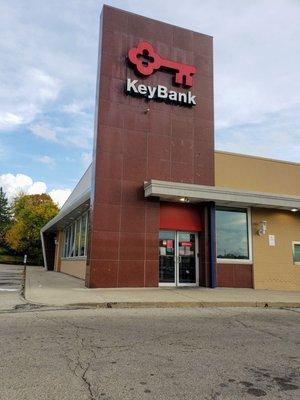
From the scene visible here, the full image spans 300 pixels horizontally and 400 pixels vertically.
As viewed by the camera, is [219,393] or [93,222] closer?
[219,393]

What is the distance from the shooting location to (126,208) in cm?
1533

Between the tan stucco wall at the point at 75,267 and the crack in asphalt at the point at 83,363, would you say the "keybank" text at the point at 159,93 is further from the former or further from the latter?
the crack in asphalt at the point at 83,363

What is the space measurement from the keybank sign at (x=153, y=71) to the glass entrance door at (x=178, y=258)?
5.82m

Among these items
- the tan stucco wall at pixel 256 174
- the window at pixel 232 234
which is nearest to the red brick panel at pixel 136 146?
the tan stucco wall at pixel 256 174

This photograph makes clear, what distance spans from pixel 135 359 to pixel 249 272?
11.9 meters

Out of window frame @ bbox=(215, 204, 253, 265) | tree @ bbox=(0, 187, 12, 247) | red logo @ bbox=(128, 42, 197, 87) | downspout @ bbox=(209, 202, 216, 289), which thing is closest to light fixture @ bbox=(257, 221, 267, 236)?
window frame @ bbox=(215, 204, 253, 265)

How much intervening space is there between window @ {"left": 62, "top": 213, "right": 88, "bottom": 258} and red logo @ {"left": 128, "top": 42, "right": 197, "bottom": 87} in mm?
8090

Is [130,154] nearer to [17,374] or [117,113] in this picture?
[117,113]

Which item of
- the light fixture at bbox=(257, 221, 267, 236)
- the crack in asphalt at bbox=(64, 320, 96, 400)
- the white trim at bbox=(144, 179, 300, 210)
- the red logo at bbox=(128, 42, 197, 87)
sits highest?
the red logo at bbox=(128, 42, 197, 87)

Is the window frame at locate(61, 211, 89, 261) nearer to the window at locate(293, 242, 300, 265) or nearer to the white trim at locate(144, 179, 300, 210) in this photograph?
the white trim at locate(144, 179, 300, 210)

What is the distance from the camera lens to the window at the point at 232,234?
16.6 m

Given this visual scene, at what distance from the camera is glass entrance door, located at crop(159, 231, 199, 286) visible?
15.9m

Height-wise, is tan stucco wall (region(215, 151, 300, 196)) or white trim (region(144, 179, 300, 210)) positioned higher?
tan stucco wall (region(215, 151, 300, 196))

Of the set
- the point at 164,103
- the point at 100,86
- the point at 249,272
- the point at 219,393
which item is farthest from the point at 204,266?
the point at 219,393
